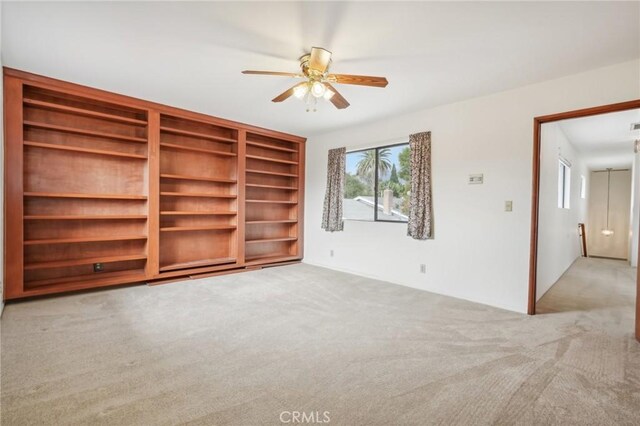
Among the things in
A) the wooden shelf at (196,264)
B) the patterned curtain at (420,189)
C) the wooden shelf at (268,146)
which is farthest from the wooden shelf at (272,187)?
the patterned curtain at (420,189)

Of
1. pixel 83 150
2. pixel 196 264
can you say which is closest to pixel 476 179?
pixel 196 264

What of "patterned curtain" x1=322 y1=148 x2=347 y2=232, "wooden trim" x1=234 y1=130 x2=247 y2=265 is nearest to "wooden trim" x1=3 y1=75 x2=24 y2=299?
"wooden trim" x1=234 y1=130 x2=247 y2=265

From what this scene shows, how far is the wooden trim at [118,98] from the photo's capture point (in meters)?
3.13

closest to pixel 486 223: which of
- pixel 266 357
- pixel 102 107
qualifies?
pixel 266 357

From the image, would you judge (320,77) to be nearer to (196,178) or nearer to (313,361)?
(313,361)

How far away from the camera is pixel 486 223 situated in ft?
11.5

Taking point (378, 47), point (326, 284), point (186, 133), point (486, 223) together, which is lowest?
point (326, 284)

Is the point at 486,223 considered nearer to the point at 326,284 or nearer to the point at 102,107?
the point at 326,284

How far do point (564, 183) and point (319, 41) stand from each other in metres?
5.16

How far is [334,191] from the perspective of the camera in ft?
17.2

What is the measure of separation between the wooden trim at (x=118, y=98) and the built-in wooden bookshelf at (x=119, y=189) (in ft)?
0.04

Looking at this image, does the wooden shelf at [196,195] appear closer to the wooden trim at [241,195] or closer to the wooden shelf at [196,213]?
the wooden trim at [241,195]

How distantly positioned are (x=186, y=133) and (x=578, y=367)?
→ 5.03 meters

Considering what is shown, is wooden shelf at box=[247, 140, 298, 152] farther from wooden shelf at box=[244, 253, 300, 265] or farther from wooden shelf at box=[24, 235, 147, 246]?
wooden shelf at box=[24, 235, 147, 246]
